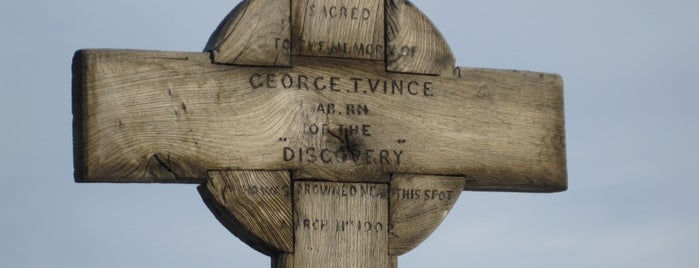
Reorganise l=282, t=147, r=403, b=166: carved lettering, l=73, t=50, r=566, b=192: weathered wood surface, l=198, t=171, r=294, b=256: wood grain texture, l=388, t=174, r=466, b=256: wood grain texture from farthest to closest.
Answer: l=388, t=174, r=466, b=256: wood grain texture
l=282, t=147, r=403, b=166: carved lettering
l=198, t=171, r=294, b=256: wood grain texture
l=73, t=50, r=566, b=192: weathered wood surface

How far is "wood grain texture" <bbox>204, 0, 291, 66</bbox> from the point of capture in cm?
476

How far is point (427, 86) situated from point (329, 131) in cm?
39

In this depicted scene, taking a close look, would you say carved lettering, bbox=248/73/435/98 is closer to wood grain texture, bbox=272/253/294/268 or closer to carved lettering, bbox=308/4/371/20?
carved lettering, bbox=308/4/371/20

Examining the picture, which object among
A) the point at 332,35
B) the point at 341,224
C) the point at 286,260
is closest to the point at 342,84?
the point at 332,35

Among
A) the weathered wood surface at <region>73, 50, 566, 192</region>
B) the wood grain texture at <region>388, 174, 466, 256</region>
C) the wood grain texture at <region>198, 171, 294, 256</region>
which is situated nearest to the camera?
the weathered wood surface at <region>73, 50, 566, 192</region>

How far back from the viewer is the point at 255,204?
4727 mm

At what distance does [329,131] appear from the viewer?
4832 millimetres

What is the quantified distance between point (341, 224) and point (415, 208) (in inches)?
10.5

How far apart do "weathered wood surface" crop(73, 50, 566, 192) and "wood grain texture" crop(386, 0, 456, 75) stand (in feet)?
0.12

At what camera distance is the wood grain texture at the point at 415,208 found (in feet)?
16.2

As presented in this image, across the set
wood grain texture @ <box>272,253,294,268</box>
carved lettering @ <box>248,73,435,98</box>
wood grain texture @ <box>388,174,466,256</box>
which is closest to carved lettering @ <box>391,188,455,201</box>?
wood grain texture @ <box>388,174,466,256</box>

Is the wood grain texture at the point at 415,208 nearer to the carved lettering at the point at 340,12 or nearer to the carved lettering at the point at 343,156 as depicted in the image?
the carved lettering at the point at 343,156

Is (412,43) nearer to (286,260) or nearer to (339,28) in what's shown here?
(339,28)

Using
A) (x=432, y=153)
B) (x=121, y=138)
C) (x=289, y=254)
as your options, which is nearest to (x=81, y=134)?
(x=121, y=138)
